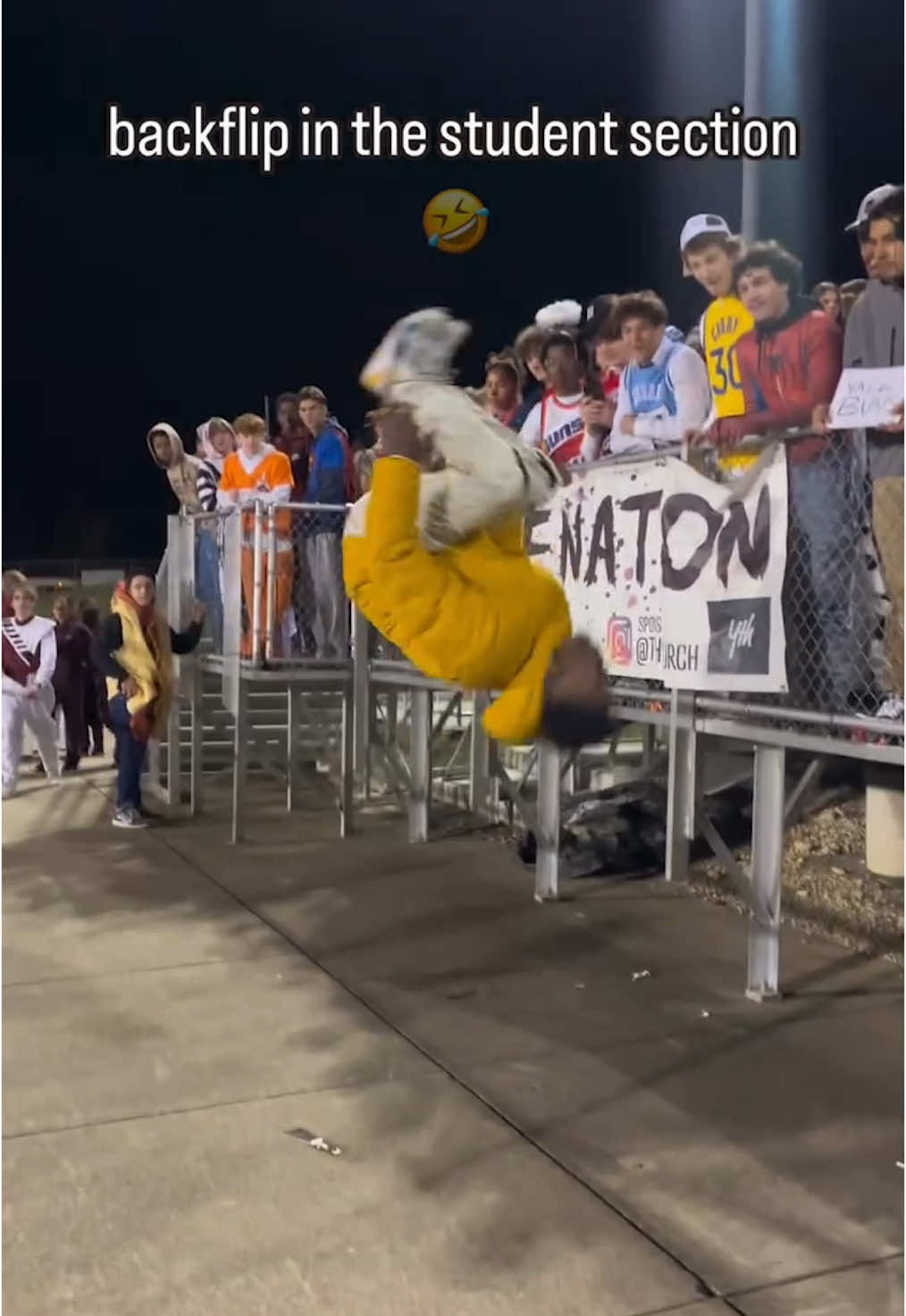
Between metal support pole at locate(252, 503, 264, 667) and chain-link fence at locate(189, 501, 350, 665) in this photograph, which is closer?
metal support pole at locate(252, 503, 264, 667)

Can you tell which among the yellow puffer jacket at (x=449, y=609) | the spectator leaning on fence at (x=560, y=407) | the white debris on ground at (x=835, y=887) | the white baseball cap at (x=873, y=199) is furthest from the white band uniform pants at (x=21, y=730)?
the yellow puffer jacket at (x=449, y=609)

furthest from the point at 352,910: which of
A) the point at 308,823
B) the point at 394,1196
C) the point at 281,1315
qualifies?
the point at 281,1315

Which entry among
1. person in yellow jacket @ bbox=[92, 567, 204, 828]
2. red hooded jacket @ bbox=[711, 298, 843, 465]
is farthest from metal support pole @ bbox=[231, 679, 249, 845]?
red hooded jacket @ bbox=[711, 298, 843, 465]

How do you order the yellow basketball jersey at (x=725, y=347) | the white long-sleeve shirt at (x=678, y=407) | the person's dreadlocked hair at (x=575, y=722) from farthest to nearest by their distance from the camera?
1. the white long-sleeve shirt at (x=678, y=407)
2. the yellow basketball jersey at (x=725, y=347)
3. the person's dreadlocked hair at (x=575, y=722)

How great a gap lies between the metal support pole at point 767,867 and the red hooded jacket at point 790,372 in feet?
4.18

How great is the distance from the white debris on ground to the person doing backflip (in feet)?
12.7

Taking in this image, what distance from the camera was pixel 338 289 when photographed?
12.6 m

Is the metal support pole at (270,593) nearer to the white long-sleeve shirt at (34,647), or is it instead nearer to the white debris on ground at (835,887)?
the white long-sleeve shirt at (34,647)

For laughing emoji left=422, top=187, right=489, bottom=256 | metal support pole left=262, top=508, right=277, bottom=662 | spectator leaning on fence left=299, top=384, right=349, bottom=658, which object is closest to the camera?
laughing emoji left=422, top=187, right=489, bottom=256

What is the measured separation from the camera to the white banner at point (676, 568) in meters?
4.64

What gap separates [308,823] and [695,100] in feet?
18.3

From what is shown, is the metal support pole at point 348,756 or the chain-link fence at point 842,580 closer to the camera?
the chain-link fence at point 842,580

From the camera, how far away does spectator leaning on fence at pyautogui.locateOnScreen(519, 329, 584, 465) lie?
232 inches

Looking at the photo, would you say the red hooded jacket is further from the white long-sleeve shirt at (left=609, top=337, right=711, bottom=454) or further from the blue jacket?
the blue jacket
